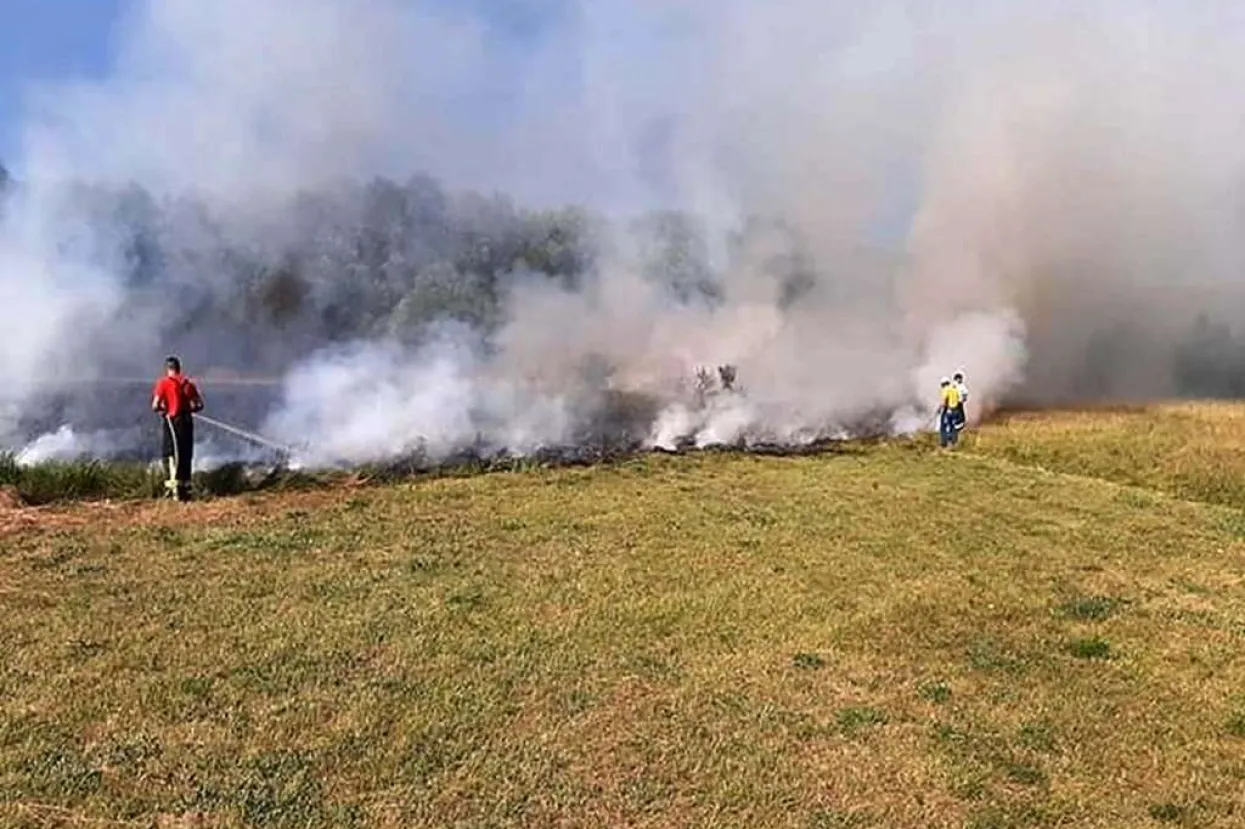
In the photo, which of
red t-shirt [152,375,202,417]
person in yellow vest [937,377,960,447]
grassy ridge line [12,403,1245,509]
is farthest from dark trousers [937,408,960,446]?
red t-shirt [152,375,202,417]

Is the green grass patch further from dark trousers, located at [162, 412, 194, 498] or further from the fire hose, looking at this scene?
the fire hose

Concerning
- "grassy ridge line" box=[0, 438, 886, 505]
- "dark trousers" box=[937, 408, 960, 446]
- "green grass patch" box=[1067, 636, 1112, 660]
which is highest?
"dark trousers" box=[937, 408, 960, 446]

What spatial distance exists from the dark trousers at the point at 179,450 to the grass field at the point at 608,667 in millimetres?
864

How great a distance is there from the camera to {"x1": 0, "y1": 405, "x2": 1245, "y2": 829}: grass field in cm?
704

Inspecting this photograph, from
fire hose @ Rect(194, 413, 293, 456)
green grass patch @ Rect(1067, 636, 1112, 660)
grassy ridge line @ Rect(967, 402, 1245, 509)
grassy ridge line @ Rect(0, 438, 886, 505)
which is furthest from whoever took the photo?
grassy ridge line @ Rect(967, 402, 1245, 509)

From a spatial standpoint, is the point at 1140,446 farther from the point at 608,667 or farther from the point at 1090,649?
the point at 608,667

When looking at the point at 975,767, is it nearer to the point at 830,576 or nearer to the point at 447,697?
the point at 447,697

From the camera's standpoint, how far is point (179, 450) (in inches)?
701

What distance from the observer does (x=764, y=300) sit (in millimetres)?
39031

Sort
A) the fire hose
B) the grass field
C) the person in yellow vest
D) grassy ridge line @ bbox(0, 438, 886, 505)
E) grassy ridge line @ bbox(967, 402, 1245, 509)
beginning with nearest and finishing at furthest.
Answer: the grass field < grassy ridge line @ bbox(0, 438, 886, 505) < the fire hose < grassy ridge line @ bbox(967, 402, 1245, 509) < the person in yellow vest

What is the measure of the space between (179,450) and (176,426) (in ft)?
1.31

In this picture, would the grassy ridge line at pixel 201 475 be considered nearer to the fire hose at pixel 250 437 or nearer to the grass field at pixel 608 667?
the grass field at pixel 608 667

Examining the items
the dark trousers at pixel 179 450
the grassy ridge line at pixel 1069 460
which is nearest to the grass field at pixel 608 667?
the dark trousers at pixel 179 450

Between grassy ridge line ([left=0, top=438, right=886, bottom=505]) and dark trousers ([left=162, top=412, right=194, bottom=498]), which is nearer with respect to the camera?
grassy ridge line ([left=0, top=438, right=886, bottom=505])
